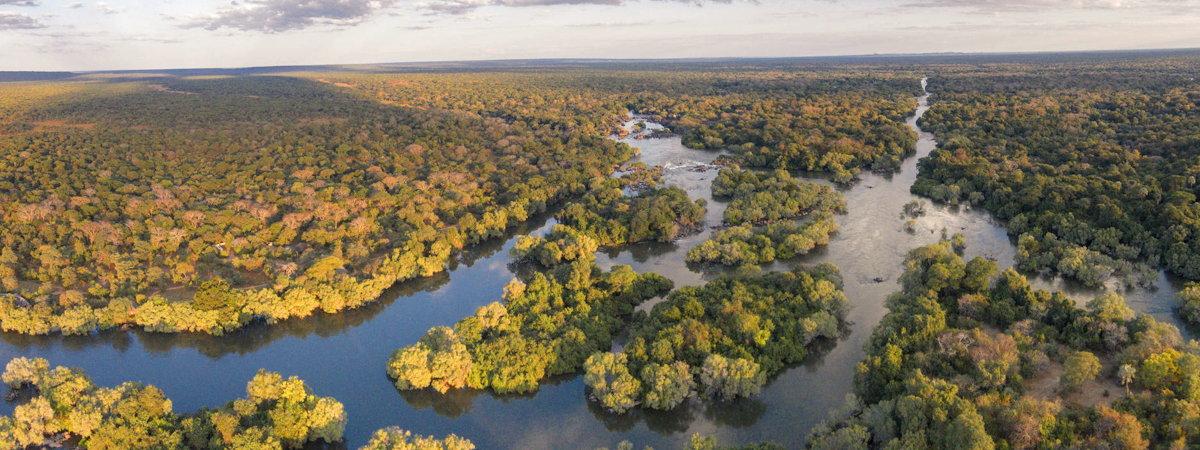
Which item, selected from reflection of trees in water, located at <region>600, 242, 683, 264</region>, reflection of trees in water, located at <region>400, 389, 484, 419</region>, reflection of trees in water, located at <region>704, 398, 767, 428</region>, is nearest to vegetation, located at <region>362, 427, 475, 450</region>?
reflection of trees in water, located at <region>400, 389, 484, 419</region>

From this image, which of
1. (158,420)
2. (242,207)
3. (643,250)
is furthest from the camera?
(242,207)

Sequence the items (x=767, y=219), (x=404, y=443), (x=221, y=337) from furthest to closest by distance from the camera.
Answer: (x=767, y=219), (x=221, y=337), (x=404, y=443)

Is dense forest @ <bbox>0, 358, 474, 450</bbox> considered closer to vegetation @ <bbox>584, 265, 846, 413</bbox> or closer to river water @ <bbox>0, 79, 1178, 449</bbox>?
river water @ <bbox>0, 79, 1178, 449</bbox>

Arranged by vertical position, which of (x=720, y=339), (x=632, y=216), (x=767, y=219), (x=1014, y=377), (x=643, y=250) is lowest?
(x=643, y=250)

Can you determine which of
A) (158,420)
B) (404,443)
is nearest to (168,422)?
(158,420)

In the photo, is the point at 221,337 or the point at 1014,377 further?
the point at 221,337

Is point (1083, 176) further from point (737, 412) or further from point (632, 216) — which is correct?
point (737, 412)

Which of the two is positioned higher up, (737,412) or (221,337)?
(221,337)

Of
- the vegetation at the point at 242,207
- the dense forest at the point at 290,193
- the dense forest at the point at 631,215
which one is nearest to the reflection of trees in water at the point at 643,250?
the dense forest at the point at 631,215

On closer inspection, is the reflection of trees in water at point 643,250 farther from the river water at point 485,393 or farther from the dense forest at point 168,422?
the dense forest at point 168,422
